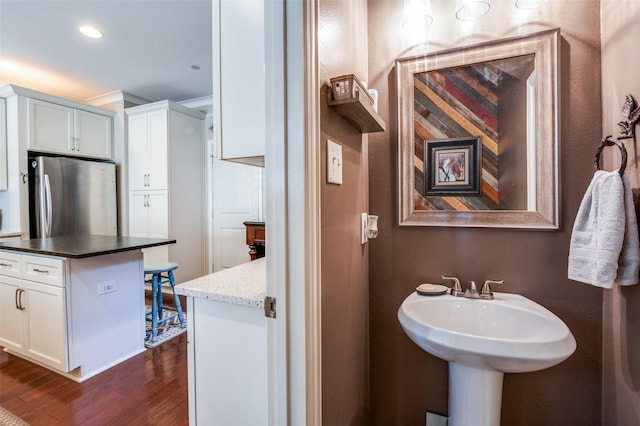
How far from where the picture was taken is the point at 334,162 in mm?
988

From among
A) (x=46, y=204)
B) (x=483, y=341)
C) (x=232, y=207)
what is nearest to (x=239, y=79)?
(x=483, y=341)

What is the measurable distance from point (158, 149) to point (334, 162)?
3421 millimetres

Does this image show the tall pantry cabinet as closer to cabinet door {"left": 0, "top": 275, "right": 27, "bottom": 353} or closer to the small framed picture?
cabinet door {"left": 0, "top": 275, "right": 27, "bottom": 353}

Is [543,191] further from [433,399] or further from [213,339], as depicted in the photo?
[213,339]

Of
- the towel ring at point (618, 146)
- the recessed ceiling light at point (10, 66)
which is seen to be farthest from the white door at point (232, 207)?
the towel ring at point (618, 146)

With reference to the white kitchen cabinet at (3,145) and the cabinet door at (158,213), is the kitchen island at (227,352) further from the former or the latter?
the white kitchen cabinet at (3,145)

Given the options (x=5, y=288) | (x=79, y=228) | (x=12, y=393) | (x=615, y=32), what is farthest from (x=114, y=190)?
(x=615, y=32)

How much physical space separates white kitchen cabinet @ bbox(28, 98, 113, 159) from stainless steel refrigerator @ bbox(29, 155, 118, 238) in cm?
17

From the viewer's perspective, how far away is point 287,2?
2.58ft

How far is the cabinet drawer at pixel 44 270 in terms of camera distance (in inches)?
78.0

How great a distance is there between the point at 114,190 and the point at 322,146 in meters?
4.03

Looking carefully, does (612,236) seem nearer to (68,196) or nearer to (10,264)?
(10,264)

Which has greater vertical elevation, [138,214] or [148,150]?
[148,150]

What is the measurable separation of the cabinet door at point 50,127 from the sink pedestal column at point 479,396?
442 centimetres
